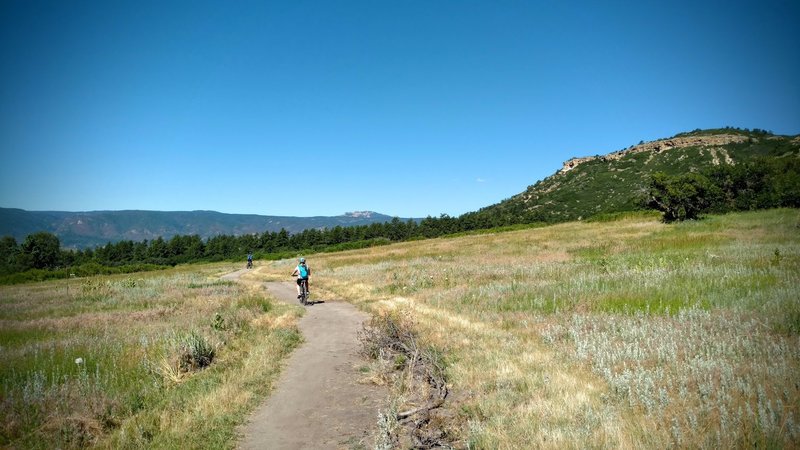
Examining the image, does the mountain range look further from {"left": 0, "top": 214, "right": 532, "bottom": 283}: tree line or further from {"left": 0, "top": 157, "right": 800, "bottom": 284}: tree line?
{"left": 0, "top": 214, "right": 532, "bottom": 283}: tree line

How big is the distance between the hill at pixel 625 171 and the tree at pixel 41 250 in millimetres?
116873

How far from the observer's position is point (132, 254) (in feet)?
389

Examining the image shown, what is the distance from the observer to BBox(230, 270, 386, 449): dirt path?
20.5 feet

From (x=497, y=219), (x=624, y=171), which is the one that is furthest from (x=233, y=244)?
(x=624, y=171)

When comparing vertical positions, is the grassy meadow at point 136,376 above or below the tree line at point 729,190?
below

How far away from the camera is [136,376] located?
9148mm

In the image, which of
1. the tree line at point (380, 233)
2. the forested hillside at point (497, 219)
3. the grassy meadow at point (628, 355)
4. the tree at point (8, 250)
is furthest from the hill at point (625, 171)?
the tree at point (8, 250)

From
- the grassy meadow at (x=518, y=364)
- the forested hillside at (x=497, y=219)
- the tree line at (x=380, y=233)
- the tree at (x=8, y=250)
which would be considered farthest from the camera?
the tree at (x=8, y=250)

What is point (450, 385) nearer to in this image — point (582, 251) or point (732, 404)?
point (732, 404)

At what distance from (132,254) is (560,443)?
141 metres

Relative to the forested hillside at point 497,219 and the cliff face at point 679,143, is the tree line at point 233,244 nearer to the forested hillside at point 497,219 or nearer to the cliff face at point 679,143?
the forested hillside at point 497,219

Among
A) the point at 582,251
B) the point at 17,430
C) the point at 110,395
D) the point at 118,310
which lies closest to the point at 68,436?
the point at 17,430

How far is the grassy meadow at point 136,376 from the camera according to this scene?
641cm

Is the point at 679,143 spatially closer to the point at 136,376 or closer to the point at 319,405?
the point at 319,405
